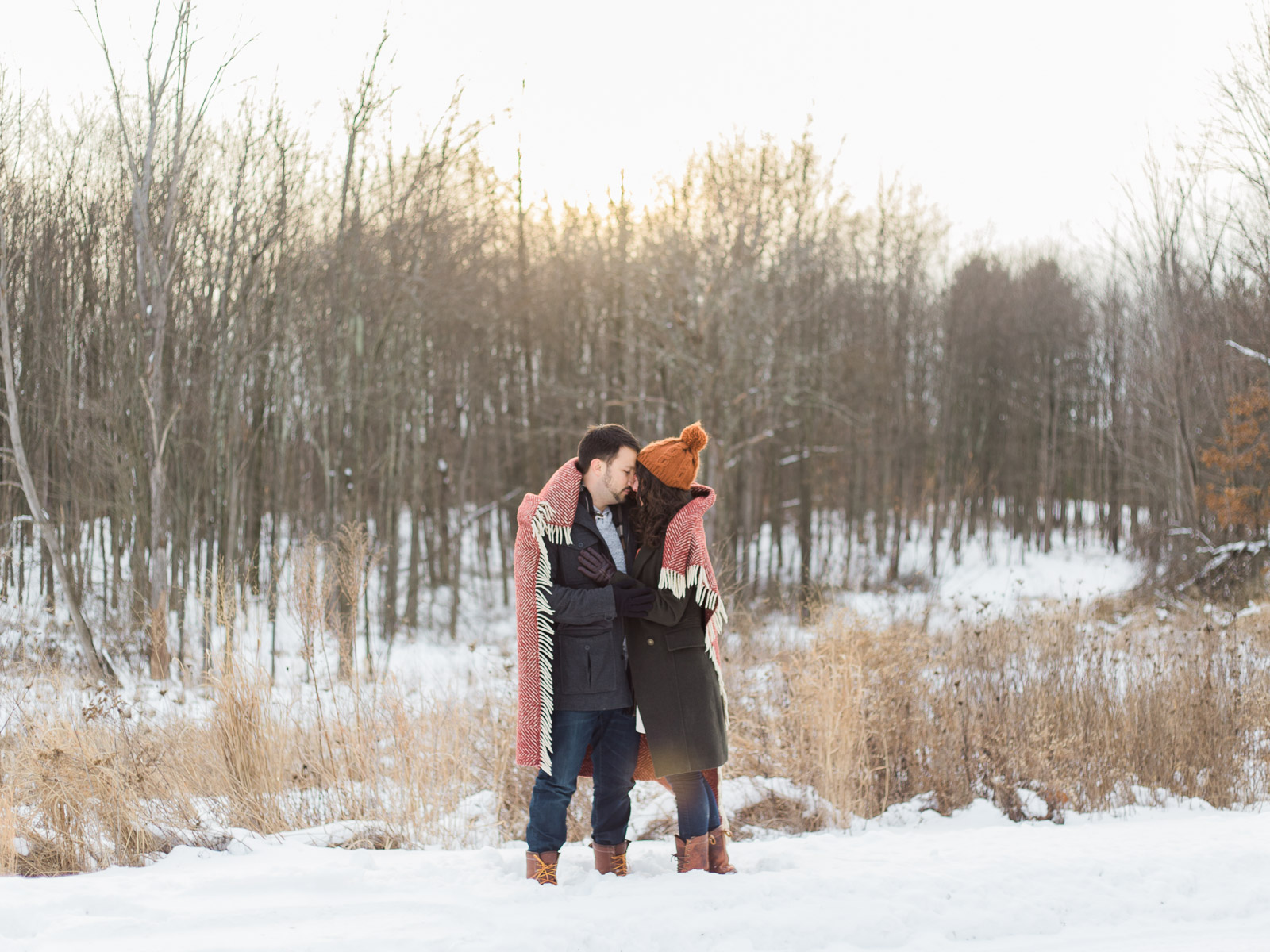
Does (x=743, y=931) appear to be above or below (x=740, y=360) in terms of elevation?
below

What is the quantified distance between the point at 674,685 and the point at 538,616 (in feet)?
2.07

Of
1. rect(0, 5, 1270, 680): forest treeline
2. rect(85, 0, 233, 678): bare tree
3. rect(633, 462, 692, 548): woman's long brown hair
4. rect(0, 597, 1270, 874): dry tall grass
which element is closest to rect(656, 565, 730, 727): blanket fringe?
rect(633, 462, 692, 548): woman's long brown hair

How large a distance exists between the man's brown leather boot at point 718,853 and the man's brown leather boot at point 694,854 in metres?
0.09

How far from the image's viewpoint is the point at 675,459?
12.1 feet

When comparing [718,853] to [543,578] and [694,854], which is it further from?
[543,578]

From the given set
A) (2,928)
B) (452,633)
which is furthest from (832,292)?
(2,928)

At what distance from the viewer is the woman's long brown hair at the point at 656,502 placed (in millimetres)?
3730

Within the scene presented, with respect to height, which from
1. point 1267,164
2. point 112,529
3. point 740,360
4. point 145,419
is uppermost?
point 1267,164

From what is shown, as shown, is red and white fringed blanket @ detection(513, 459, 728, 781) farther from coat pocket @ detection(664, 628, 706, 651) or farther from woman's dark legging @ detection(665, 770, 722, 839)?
woman's dark legging @ detection(665, 770, 722, 839)

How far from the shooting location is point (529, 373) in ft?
76.2

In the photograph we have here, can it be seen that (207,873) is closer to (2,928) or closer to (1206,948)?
(2,928)

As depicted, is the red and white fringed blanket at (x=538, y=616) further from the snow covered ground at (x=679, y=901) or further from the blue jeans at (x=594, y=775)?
the snow covered ground at (x=679, y=901)

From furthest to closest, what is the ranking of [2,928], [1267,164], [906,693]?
[1267,164] < [906,693] < [2,928]

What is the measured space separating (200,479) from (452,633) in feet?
18.9
